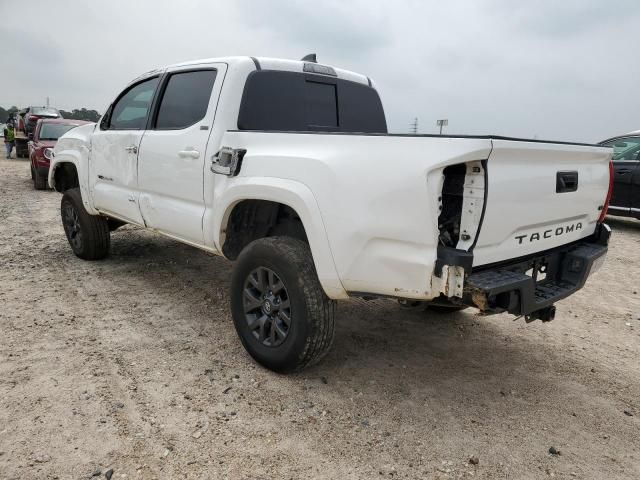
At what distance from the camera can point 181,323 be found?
385cm

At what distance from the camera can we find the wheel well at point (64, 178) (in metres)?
5.71

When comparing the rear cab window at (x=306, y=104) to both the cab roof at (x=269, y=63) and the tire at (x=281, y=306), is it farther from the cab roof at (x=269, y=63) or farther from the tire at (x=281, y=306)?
the tire at (x=281, y=306)

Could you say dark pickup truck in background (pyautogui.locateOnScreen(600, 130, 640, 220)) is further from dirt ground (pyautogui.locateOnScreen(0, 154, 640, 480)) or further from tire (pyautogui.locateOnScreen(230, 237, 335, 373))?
tire (pyautogui.locateOnScreen(230, 237, 335, 373))

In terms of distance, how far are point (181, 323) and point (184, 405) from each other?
1.23 meters

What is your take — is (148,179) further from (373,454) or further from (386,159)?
(373,454)

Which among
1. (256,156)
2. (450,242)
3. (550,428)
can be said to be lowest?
(550,428)

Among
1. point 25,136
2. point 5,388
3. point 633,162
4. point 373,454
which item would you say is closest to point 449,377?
point 373,454

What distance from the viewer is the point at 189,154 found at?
3.45m

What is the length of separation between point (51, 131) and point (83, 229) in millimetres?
8557

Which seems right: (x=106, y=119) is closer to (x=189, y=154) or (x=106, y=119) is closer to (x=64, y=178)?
(x=64, y=178)

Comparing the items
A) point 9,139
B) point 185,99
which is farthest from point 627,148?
point 9,139

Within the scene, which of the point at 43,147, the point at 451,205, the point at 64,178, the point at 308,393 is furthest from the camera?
the point at 43,147

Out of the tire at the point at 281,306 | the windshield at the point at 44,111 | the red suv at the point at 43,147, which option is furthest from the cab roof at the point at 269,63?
the windshield at the point at 44,111

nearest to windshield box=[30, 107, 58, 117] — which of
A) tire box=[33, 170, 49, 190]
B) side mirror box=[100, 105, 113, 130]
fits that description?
tire box=[33, 170, 49, 190]
